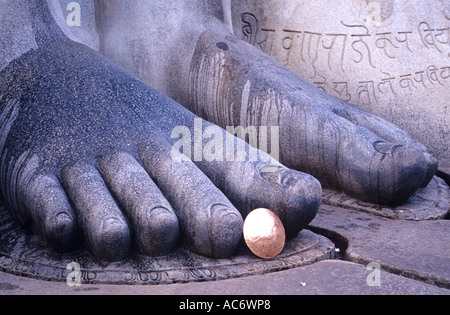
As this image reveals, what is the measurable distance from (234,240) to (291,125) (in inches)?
20.4

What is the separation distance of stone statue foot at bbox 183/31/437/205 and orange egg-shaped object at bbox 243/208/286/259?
366 millimetres

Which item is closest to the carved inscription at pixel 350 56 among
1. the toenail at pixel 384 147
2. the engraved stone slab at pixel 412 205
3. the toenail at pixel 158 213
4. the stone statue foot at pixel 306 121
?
the stone statue foot at pixel 306 121

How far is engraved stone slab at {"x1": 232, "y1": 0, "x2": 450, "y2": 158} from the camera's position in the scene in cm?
184

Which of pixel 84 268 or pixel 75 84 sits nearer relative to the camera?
pixel 84 268

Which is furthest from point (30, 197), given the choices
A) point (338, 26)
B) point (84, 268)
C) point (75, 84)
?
point (338, 26)

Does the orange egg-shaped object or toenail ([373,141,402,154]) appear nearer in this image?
the orange egg-shaped object

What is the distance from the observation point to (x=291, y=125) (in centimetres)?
132

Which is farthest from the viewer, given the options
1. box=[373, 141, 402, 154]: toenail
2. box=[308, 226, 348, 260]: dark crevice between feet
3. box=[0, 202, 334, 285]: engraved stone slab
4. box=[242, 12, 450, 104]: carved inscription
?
box=[242, 12, 450, 104]: carved inscription

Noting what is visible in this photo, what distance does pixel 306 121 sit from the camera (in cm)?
130

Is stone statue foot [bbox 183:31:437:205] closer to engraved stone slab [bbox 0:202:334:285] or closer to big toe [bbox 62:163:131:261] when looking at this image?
engraved stone slab [bbox 0:202:334:285]

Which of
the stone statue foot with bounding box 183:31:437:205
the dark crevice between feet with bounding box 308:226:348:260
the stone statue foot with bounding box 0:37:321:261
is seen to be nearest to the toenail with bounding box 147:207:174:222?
the stone statue foot with bounding box 0:37:321:261

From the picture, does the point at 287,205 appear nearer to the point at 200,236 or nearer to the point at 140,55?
the point at 200,236

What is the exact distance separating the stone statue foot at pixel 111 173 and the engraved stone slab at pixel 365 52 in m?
0.80

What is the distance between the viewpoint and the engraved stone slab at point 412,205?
1198mm
